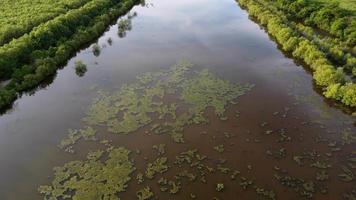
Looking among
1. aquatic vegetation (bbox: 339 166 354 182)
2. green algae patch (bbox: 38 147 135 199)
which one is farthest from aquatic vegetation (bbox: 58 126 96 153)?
aquatic vegetation (bbox: 339 166 354 182)

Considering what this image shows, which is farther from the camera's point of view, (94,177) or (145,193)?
(94,177)

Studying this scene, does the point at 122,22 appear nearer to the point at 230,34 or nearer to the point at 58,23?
the point at 58,23

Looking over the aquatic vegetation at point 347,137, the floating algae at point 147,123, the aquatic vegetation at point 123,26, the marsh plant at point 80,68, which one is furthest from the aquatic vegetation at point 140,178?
the aquatic vegetation at point 123,26

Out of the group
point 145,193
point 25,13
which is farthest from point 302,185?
point 25,13

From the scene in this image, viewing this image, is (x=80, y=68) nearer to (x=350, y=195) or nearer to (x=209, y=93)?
(x=209, y=93)

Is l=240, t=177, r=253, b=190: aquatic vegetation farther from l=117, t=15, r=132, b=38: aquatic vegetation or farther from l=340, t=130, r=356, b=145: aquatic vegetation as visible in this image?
l=117, t=15, r=132, b=38: aquatic vegetation

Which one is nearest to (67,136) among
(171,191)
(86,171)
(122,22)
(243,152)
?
(86,171)
